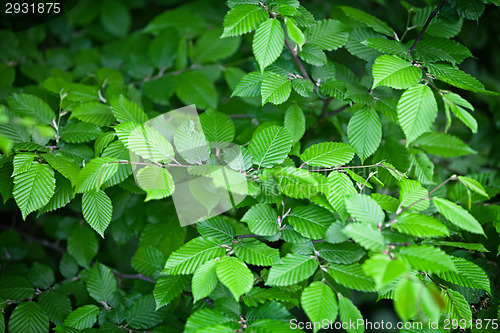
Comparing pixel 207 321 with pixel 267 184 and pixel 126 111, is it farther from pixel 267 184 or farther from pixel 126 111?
pixel 126 111

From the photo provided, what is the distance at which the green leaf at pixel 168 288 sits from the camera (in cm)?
101

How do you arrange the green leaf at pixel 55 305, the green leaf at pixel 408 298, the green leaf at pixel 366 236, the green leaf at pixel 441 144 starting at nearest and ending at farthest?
1. the green leaf at pixel 408 298
2. the green leaf at pixel 366 236
3. the green leaf at pixel 55 305
4. the green leaf at pixel 441 144

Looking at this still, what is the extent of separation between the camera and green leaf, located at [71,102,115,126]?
4.05 ft

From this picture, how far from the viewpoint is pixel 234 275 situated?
86 cm

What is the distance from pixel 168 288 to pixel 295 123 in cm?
65

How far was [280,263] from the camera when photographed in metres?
0.90

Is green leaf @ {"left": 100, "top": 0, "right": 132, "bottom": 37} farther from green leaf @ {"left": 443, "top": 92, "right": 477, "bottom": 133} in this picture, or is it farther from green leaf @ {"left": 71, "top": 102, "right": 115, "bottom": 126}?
green leaf @ {"left": 443, "top": 92, "right": 477, "bottom": 133}

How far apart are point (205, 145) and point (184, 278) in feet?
1.30

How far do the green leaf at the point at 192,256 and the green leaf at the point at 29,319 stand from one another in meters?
0.59

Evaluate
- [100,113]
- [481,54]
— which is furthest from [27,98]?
[481,54]

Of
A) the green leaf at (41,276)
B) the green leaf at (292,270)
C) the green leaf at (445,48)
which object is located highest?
the green leaf at (445,48)

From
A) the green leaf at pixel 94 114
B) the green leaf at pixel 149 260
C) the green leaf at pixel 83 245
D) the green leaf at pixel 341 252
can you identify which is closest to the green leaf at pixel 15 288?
→ the green leaf at pixel 83 245

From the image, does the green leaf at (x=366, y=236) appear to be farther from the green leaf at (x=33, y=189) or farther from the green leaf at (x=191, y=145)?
the green leaf at (x=33, y=189)

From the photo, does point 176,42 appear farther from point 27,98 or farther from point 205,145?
point 205,145
